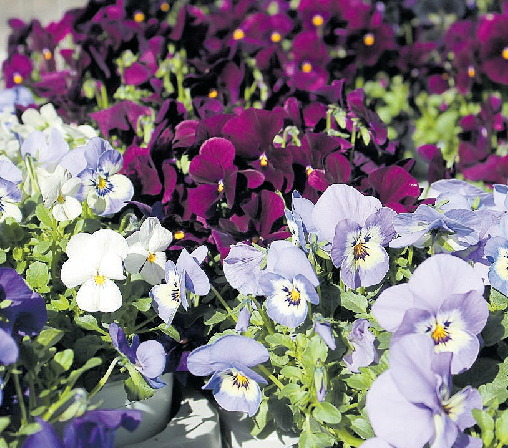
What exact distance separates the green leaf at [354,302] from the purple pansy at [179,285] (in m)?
0.21

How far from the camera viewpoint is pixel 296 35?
2.40m

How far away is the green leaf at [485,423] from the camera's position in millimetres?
841

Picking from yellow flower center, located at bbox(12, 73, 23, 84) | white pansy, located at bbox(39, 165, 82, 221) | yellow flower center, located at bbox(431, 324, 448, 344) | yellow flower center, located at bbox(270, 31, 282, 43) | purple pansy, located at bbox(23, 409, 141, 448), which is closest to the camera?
purple pansy, located at bbox(23, 409, 141, 448)

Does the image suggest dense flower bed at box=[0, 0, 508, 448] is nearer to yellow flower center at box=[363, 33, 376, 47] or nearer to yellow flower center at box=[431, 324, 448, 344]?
yellow flower center at box=[431, 324, 448, 344]

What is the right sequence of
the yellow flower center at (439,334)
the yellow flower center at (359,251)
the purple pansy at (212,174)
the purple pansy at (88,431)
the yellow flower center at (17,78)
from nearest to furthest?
the purple pansy at (88,431) < the yellow flower center at (439,334) < the yellow flower center at (359,251) < the purple pansy at (212,174) < the yellow flower center at (17,78)

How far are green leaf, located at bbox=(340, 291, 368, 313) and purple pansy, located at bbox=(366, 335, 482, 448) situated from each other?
0.60ft

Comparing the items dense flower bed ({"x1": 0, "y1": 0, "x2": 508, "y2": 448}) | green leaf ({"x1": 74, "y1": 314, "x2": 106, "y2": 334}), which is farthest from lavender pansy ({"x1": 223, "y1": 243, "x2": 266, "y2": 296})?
green leaf ({"x1": 74, "y1": 314, "x2": 106, "y2": 334})

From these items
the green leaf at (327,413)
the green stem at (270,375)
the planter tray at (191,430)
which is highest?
the green leaf at (327,413)

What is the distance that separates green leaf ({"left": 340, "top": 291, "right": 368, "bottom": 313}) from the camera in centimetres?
102

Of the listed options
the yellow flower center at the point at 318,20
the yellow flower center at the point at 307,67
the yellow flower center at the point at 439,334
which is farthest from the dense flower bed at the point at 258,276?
the yellow flower center at the point at 318,20

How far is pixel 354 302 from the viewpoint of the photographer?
1.03 m

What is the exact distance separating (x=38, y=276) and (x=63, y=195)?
0.50 ft

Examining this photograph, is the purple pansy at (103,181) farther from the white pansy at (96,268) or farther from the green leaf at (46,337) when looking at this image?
the green leaf at (46,337)

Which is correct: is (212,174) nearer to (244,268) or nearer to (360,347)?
(244,268)
